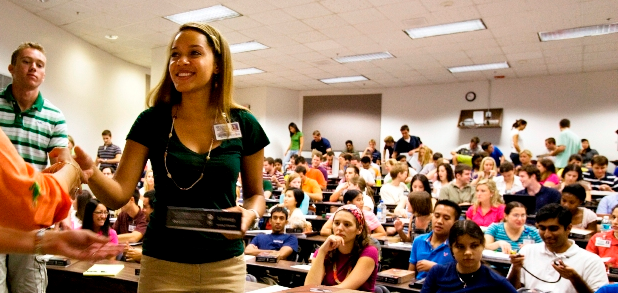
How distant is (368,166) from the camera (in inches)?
422

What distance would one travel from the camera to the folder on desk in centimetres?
348

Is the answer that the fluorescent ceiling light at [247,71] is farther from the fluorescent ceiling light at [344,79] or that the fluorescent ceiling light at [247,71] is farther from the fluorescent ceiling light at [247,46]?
the fluorescent ceiling light at [344,79]

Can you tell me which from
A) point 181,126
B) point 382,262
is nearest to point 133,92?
point 382,262

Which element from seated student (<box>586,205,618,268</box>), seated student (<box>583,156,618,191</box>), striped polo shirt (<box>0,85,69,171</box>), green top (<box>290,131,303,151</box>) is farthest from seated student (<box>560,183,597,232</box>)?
green top (<box>290,131,303,151</box>)

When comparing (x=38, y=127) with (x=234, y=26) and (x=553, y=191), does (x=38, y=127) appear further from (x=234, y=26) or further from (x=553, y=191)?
(x=234, y=26)

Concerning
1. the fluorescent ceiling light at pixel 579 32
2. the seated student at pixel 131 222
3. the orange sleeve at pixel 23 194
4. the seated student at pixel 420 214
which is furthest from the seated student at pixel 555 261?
the fluorescent ceiling light at pixel 579 32

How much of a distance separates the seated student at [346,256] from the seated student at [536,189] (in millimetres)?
3739

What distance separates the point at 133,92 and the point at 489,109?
997 cm

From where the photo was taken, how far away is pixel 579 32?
29.3ft

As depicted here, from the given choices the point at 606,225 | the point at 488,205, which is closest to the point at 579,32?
the point at 488,205

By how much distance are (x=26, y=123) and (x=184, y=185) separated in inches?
49.7

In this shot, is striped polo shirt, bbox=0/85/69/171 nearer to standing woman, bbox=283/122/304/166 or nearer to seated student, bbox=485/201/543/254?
seated student, bbox=485/201/543/254

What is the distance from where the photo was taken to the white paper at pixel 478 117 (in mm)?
14125

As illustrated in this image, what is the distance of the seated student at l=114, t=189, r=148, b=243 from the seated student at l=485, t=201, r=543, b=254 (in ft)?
12.1
